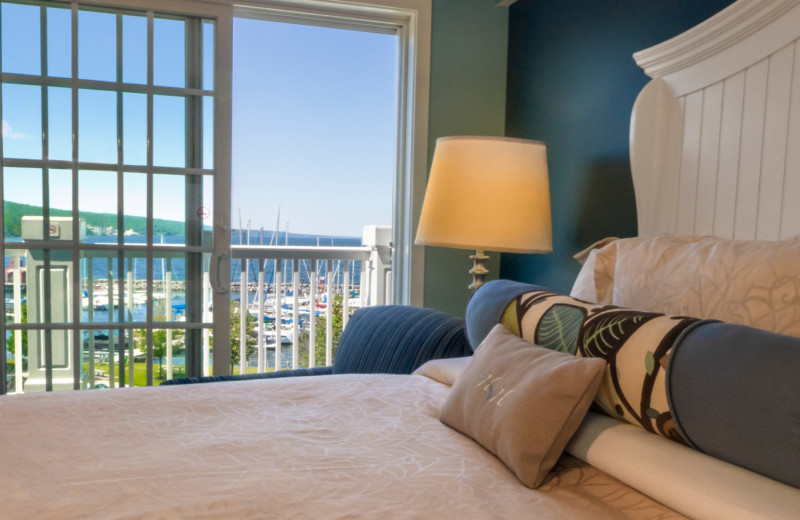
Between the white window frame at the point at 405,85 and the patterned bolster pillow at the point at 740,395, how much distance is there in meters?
2.22

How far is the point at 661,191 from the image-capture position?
1.76 metres

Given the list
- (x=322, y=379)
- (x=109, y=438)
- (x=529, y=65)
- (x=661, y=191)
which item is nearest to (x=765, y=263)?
(x=661, y=191)

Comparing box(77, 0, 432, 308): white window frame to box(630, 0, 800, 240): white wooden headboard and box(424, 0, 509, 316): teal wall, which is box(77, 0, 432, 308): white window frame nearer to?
box(424, 0, 509, 316): teal wall

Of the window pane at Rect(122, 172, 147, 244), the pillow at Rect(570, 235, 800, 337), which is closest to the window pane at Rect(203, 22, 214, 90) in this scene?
the window pane at Rect(122, 172, 147, 244)

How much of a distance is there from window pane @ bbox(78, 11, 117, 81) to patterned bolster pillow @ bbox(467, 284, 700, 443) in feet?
7.73

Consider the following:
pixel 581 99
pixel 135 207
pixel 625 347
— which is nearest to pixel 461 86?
pixel 581 99

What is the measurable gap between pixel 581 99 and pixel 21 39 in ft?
7.52

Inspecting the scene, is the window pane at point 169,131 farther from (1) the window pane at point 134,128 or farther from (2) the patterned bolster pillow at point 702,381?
(2) the patterned bolster pillow at point 702,381

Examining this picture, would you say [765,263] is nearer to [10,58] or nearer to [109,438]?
[109,438]

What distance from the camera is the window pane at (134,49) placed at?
281 cm

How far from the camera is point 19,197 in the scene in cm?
274

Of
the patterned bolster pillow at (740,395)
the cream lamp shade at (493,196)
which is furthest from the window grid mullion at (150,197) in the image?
the patterned bolster pillow at (740,395)

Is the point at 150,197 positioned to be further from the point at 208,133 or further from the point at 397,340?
the point at 397,340

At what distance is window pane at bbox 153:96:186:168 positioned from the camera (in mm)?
2869
